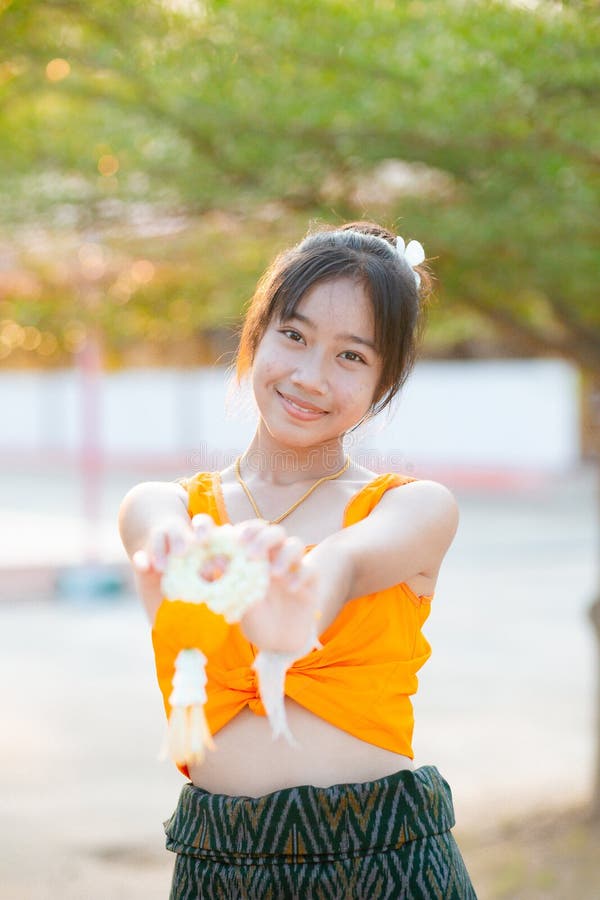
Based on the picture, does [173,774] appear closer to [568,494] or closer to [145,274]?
[145,274]

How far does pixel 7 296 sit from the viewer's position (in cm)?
405

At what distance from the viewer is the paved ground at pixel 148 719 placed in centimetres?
439

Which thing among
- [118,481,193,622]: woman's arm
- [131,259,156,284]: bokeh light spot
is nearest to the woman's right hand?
[118,481,193,622]: woman's arm

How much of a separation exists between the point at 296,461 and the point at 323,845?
48 cm

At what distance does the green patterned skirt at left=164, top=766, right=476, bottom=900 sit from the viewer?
1.47m

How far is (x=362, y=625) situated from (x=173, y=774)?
3925mm

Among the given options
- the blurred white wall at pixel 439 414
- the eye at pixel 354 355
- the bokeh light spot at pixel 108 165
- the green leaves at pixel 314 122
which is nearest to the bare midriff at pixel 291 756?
the eye at pixel 354 355

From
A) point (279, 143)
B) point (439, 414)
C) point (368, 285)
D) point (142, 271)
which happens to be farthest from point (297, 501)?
point (439, 414)

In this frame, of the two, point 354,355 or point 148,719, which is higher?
point 354,355

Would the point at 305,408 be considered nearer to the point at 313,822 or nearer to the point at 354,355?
the point at 354,355

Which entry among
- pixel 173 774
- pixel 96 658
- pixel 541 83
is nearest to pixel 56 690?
pixel 96 658

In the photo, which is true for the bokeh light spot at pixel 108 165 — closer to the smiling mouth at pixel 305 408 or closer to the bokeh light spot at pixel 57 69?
the bokeh light spot at pixel 57 69

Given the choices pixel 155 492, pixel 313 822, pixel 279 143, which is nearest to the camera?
pixel 313 822

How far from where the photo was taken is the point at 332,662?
58.5 inches
